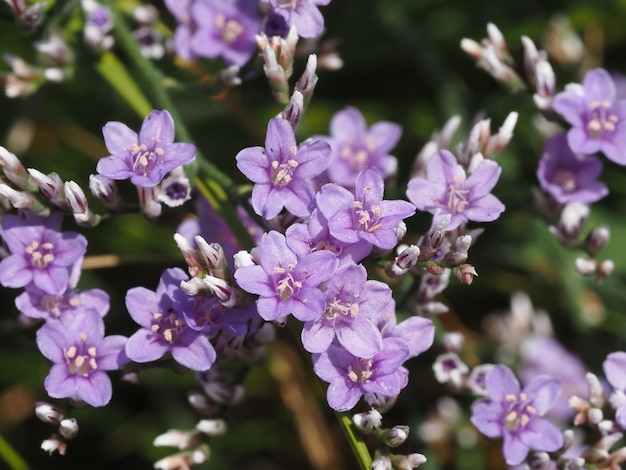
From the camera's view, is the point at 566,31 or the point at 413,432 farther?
the point at 566,31

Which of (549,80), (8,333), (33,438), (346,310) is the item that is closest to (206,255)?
(346,310)

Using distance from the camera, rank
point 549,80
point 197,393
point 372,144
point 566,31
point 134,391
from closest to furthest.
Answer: point 197,393, point 549,80, point 372,144, point 566,31, point 134,391

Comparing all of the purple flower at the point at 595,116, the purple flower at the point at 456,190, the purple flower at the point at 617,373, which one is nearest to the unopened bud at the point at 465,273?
the purple flower at the point at 456,190

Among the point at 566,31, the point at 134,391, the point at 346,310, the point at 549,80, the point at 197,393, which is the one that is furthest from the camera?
the point at 134,391

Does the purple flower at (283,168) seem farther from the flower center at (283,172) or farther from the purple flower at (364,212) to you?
the purple flower at (364,212)

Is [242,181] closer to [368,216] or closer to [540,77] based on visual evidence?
[540,77]

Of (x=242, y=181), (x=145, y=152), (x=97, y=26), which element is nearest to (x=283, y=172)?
(x=145, y=152)

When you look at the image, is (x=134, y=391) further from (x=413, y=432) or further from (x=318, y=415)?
(x=413, y=432)

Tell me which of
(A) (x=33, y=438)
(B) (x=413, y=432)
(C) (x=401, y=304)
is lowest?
(A) (x=33, y=438)
